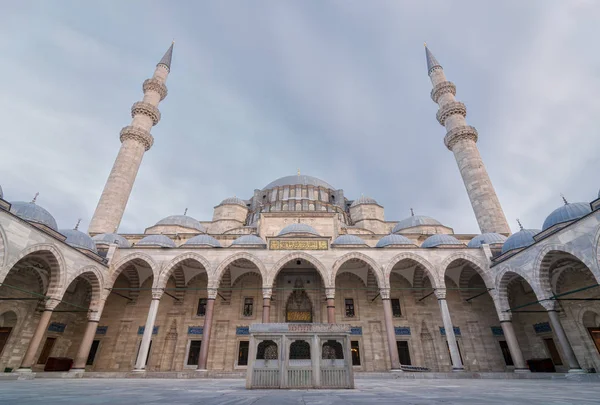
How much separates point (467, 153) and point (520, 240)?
932 centimetres

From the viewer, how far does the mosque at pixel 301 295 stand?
12.0 meters

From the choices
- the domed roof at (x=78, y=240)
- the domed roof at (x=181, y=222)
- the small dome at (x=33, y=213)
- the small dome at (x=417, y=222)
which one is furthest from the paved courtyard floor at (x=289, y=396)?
the domed roof at (x=181, y=222)

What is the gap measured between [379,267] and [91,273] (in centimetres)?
1309

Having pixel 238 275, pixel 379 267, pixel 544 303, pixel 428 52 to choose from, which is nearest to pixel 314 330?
pixel 379 267

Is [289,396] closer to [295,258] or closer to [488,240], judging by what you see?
[295,258]

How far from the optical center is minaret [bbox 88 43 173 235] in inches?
731

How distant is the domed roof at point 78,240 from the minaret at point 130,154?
412cm

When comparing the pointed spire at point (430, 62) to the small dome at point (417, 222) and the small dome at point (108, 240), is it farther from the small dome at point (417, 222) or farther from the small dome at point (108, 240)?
the small dome at point (108, 240)

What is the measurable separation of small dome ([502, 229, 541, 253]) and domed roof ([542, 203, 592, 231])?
29.0 inches

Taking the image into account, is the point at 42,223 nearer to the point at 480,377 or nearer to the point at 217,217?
the point at 217,217

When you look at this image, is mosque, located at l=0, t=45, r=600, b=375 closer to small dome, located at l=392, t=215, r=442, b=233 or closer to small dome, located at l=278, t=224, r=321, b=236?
small dome, located at l=278, t=224, r=321, b=236

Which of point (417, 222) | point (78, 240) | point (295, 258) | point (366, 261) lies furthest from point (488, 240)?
point (78, 240)

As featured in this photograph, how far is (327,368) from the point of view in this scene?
6133mm

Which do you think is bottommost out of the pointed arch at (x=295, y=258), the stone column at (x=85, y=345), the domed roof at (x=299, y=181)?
the stone column at (x=85, y=345)
